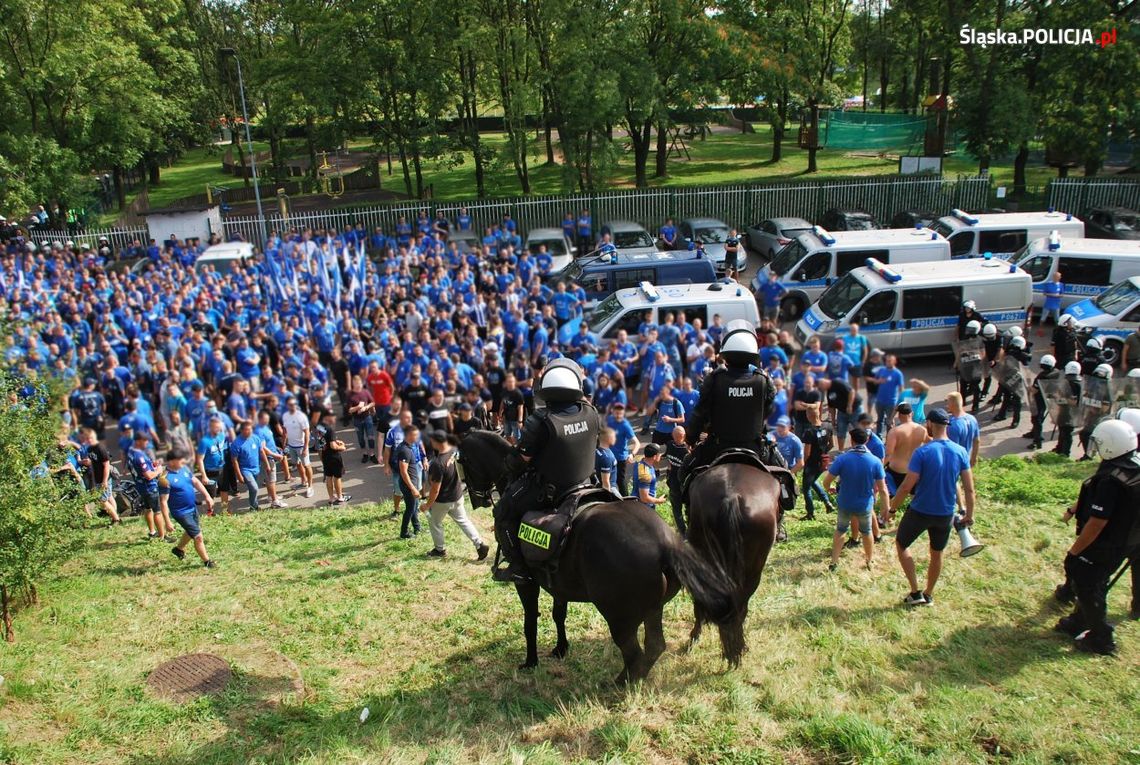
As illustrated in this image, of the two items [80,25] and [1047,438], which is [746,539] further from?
[80,25]

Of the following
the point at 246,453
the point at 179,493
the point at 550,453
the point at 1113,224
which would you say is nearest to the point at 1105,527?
the point at 550,453

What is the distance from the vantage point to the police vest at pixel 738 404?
764 centimetres

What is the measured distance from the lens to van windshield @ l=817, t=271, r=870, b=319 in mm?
16953

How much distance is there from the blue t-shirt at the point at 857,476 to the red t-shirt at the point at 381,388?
816 centimetres

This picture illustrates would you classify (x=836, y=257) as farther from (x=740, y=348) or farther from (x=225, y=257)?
(x=225, y=257)

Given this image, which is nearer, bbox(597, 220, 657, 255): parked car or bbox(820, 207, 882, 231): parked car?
bbox(597, 220, 657, 255): parked car

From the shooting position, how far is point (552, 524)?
6504 millimetres

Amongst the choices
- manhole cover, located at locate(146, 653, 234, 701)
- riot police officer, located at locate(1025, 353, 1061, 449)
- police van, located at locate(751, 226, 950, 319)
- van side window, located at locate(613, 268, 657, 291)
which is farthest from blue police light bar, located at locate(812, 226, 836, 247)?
manhole cover, located at locate(146, 653, 234, 701)

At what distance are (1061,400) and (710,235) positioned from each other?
1356 cm

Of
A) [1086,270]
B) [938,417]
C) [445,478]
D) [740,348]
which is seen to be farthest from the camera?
[1086,270]

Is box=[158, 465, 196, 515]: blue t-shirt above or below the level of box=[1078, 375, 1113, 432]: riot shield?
above

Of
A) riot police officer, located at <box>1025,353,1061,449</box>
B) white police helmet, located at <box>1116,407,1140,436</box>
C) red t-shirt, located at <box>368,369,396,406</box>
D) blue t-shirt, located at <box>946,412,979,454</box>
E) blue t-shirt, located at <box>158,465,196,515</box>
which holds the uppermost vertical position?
white police helmet, located at <box>1116,407,1140,436</box>

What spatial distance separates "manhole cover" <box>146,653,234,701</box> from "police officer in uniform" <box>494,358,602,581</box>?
8.38 feet

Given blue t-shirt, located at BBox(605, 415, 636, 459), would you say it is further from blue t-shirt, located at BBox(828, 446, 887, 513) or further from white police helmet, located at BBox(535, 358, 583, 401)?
white police helmet, located at BBox(535, 358, 583, 401)
